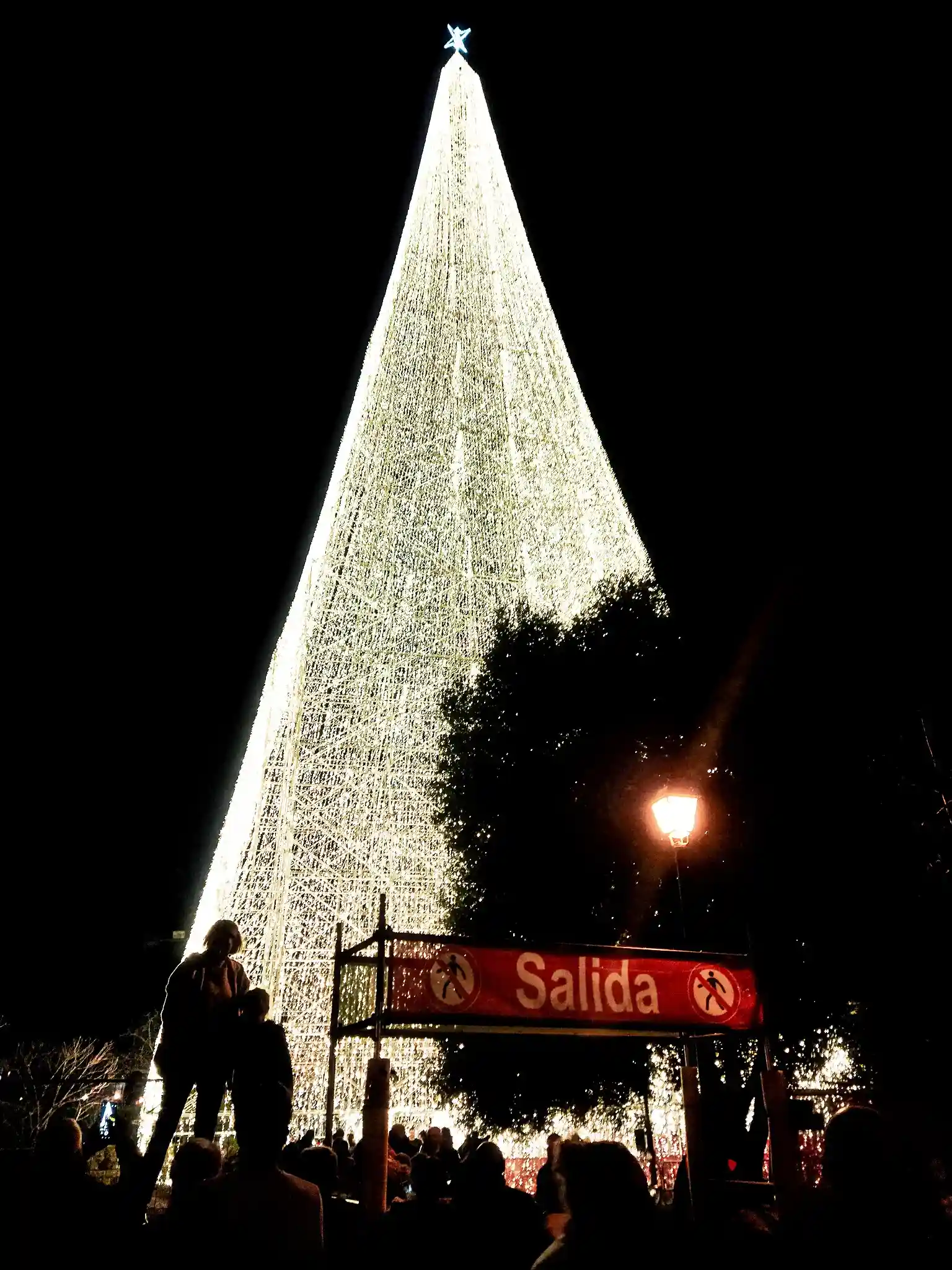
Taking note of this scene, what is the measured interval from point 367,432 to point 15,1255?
15.5 m

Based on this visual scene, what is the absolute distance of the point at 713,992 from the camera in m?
7.99

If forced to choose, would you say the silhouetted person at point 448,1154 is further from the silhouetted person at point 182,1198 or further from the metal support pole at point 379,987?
the silhouetted person at point 182,1198

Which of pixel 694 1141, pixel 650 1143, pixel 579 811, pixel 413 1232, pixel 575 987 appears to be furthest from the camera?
pixel 579 811

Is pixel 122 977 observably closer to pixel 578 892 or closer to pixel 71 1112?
pixel 71 1112

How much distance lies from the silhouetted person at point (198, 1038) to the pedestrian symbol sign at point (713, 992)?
4.23m

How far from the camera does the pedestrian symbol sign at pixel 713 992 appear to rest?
25.9ft

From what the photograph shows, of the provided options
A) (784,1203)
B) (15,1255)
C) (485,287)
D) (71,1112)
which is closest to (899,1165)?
(15,1255)

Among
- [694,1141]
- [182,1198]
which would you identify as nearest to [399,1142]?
[694,1141]

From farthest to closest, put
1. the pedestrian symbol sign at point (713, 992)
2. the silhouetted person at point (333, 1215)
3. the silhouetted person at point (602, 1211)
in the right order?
the pedestrian symbol sign at point (713, 992) → the silhouetted person at point (333, 1215) → the silhouetted person at point (602, 1211)

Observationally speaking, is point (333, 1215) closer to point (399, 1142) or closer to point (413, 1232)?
point (413, 1232)

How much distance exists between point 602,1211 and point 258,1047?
285 cm

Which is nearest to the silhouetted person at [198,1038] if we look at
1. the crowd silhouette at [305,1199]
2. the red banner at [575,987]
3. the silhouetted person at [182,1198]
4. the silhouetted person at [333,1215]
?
the crowd silhouette at [305,1199]

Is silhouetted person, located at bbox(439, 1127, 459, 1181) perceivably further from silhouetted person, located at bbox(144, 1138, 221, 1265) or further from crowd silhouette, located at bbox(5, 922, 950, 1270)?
silhouetted person, located at bbox(144, 1138, 221, 1265)

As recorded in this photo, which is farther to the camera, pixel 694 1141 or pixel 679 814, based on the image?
pixel 679 814
